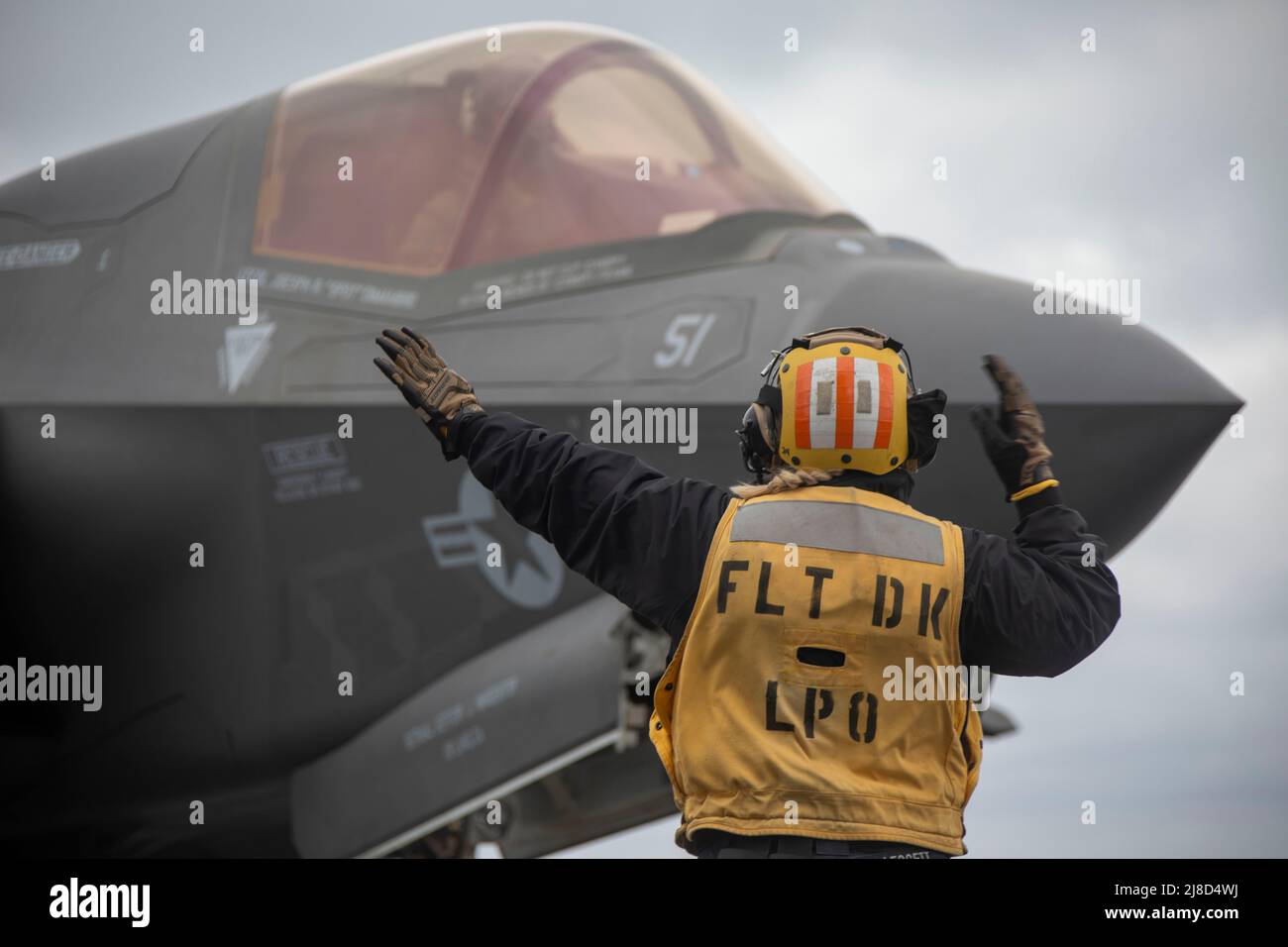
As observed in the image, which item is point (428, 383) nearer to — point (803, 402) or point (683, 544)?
point (683, 544)

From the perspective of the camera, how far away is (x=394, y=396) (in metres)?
6.82

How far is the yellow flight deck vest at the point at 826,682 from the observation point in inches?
117

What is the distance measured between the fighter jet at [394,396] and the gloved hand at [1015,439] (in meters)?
2.77

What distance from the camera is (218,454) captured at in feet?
23.2

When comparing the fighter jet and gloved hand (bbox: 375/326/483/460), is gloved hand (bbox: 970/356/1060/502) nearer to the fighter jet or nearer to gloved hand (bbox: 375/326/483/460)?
gloved hand (bbox: 375/326/483/460)

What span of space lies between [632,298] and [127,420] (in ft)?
8.19

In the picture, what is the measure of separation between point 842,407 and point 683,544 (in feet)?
1.47

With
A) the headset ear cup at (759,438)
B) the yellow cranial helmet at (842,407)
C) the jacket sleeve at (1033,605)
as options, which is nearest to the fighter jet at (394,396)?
the headset ear cup at (759,438)

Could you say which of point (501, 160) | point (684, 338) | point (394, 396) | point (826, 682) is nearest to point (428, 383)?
point (826, 682)

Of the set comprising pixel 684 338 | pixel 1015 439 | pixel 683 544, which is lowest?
pixel 683 544

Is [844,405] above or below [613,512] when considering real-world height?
above
